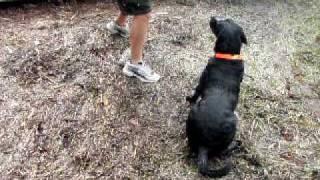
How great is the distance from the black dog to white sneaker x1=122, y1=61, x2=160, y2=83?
21.2 inches

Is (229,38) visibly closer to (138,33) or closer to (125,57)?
(138,33)

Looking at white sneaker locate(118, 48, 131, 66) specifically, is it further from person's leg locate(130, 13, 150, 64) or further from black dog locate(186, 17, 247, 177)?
black dog locate(186, 17, 247, 177)

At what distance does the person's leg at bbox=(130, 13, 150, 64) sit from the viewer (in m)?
4.45

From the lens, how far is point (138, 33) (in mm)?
4484

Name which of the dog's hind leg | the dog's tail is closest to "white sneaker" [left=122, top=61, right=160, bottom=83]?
the dog's hind leg

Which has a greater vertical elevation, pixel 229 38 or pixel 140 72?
pixel 229 38

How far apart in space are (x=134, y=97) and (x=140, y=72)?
28 cm

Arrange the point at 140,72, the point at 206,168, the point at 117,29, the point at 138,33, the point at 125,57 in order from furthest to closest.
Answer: the point at 117,29, the point at 125,57, the point at 140,72, the point at 138,33, the point at 206,168

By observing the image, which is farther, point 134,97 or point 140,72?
point 140,72

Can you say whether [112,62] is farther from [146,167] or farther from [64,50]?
[146,167]

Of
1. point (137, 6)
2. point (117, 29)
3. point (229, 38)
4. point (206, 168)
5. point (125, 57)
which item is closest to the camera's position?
point (206, 168)

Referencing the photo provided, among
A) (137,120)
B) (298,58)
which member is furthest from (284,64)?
(137,120)

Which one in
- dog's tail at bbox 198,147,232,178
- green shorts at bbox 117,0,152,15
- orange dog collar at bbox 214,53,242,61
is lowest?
dog's tail at bbox 198,147,232,178

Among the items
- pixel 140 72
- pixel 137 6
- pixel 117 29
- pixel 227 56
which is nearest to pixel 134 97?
pixel 140 72
